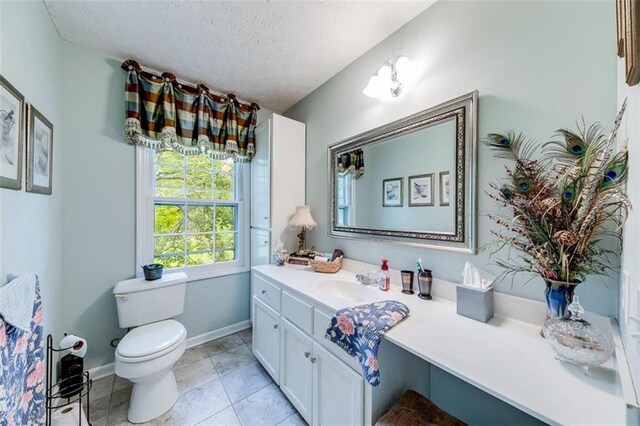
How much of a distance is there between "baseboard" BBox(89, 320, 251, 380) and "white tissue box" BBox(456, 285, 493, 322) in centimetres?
219

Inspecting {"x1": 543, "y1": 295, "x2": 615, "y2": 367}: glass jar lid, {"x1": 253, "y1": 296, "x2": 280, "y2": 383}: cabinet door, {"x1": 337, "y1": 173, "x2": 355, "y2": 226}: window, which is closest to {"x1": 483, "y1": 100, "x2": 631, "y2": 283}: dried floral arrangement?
{"x1": 543, "y1": 295, "x2": 615, "y2": 367}: glass jar lid

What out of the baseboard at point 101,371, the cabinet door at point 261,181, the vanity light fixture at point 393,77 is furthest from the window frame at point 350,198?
the baseboard at point 101,371

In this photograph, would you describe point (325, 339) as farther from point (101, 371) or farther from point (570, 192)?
point (101, 371)

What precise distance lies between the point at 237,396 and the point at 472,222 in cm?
187

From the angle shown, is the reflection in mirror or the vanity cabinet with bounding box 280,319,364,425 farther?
the reflection in mirror

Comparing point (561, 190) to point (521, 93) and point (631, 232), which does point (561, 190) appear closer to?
point (631, 232)

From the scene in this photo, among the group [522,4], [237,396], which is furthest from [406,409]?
[522,4]

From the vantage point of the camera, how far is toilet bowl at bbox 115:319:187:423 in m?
1.38

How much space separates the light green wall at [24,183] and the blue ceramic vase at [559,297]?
7.06 feet

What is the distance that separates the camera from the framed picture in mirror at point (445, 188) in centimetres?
129

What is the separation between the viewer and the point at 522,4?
3.44 ft

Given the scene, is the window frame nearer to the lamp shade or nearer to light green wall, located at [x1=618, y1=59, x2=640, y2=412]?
the lamp shade

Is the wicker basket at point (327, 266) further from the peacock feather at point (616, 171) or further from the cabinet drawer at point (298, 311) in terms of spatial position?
the peacock feather at point (616, 171)

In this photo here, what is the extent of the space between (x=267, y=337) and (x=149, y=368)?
2.35ft
